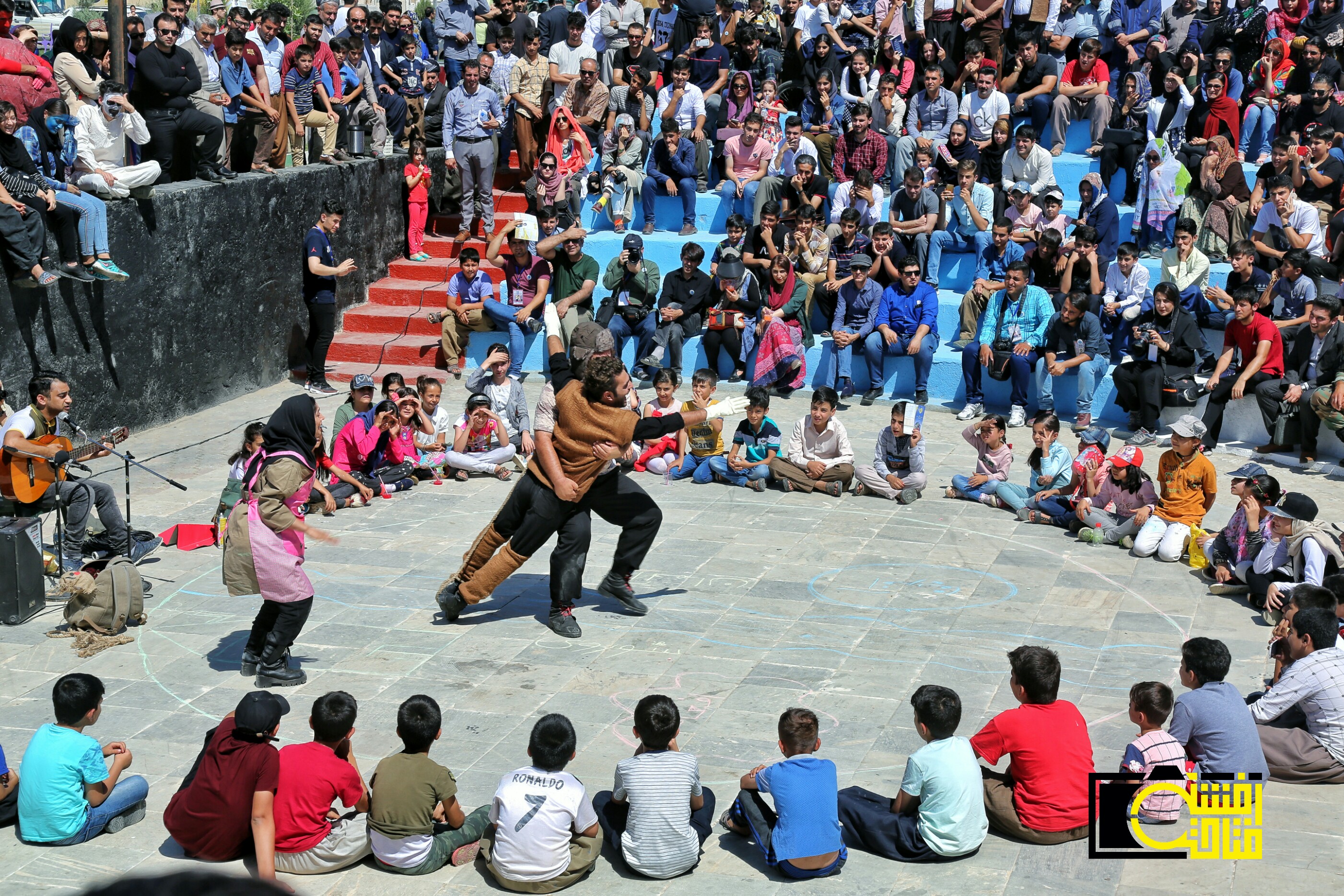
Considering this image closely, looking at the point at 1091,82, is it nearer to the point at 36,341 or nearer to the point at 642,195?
the point at 642,195

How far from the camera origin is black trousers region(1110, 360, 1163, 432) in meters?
13.7

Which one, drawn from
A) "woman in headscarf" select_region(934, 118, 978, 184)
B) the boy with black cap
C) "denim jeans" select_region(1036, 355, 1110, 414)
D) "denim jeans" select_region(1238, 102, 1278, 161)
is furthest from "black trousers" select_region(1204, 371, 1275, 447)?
the boy with black cap

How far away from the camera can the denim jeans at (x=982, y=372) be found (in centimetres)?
1432

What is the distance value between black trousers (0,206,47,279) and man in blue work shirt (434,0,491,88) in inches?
286

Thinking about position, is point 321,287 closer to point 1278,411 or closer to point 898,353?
point 898,353

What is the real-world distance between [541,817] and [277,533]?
2770 millimetres

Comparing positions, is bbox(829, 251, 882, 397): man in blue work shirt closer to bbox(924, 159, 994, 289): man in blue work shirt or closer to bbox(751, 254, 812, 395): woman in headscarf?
bbox(751, 254, 812, 395): woman in headscarf

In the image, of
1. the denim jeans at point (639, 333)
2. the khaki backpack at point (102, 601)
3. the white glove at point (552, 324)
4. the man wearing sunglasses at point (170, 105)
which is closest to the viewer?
the khaki backpack at point (102, 601)

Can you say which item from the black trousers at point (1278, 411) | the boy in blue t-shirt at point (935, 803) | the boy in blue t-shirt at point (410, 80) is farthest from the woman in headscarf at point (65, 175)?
the black trousers at point (1278, 411)

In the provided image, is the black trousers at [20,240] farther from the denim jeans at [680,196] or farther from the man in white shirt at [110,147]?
the denim jeans at [680,196]

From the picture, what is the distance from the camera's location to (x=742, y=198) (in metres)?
17.2

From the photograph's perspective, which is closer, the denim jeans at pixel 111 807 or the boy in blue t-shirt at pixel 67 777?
the boy in blue t-shirt at pixel 67 777

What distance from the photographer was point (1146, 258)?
15.8m

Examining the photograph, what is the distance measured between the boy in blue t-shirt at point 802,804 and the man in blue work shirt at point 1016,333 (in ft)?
28.6
